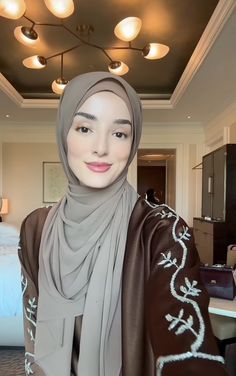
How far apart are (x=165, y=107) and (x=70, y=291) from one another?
15.2ft

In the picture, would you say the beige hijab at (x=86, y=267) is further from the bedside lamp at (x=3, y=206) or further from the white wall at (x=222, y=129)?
the bedside lamp at (x=3, y=206)

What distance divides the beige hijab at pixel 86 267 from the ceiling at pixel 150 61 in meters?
2.17

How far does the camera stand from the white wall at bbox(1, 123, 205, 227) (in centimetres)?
620

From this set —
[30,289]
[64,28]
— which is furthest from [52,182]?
[30,289]

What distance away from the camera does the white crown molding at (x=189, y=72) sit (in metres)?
2.50

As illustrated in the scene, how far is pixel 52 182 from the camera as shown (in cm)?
627

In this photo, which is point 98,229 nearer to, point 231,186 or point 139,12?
point 139,12

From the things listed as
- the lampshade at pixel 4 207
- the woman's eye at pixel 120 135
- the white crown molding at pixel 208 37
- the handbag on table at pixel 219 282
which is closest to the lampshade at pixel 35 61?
the white crown molding at pixel 208 37

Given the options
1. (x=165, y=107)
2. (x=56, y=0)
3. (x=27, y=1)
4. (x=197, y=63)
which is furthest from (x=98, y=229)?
(x=165, y=107)

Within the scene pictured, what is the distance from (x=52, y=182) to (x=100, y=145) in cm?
569

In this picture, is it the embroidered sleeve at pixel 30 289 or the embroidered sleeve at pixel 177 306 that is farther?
the embroidered sleeve at pixel 30 289

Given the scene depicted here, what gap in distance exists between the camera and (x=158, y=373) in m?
0.53

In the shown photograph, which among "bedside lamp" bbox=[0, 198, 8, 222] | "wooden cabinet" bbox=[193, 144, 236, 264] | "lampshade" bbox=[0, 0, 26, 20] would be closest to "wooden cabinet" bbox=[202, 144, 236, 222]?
"wooden cabinet" bbox=[193, 144, 236, 264]

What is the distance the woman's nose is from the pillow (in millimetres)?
2975
